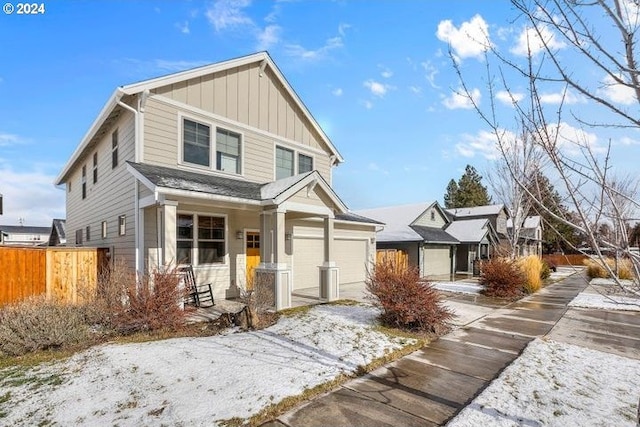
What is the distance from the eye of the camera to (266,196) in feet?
31.2

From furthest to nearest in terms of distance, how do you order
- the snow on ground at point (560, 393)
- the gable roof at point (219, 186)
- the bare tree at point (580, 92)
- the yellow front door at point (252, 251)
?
the yellow front door at point (252, 251)
the gable roof at point (219, 186)
the snow on ground at point (560, 393)
the bare tree at point (580, 92)

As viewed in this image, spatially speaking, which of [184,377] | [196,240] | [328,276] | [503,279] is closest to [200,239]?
[196,240]

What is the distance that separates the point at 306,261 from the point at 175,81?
7.65 metres

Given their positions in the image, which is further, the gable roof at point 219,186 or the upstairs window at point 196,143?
the upstairs window at point 196,143

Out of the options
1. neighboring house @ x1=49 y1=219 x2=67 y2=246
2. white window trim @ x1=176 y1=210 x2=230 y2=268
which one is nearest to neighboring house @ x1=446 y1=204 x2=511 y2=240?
white window trim @ x1=176 y1=210 x2=230 y2=268

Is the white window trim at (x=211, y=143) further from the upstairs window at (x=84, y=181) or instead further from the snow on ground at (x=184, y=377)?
the upstairs window at (x=84, y=181)

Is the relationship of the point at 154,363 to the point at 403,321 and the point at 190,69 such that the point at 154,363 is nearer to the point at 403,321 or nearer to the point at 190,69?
the point at 403,321

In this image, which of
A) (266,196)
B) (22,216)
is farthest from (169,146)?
(22,216)

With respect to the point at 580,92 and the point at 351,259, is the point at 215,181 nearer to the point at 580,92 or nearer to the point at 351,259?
the point at 351,259

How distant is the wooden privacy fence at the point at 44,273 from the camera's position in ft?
27.1

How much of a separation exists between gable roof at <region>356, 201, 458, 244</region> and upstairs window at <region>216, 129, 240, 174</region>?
1268cm

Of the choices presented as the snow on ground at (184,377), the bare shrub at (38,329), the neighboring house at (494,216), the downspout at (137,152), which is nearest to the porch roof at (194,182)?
the downspout at (137,152)

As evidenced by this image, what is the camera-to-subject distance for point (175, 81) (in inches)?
380

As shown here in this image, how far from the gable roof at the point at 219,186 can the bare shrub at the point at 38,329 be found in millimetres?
2939
